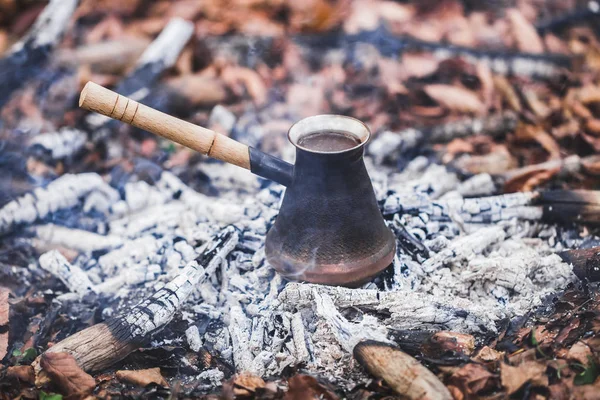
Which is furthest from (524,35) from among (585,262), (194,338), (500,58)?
(194,338)

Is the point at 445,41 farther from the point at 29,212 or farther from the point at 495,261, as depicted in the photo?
the point at 29,212

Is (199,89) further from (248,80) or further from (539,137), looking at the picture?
(539,137)

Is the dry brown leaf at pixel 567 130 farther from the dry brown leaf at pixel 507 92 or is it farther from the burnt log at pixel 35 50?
the burnt log at pixel 35 50

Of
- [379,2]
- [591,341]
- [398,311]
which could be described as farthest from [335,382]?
[379,2]

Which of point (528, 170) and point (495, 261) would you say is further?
point (528, 170)

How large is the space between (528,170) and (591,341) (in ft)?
5.94

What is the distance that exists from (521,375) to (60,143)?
152 inches

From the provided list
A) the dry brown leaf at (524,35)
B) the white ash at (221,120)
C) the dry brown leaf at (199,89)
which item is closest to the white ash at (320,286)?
the white ash at (221,120)

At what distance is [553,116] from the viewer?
5.27 metres

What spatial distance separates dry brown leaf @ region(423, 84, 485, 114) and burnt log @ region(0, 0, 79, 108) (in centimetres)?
350

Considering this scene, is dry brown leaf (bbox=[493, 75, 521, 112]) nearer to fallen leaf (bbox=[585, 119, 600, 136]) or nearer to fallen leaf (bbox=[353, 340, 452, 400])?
fallen leaf (bbox=[585, 119, 600, 136])

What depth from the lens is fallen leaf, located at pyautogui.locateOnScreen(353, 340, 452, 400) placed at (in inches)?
96.2

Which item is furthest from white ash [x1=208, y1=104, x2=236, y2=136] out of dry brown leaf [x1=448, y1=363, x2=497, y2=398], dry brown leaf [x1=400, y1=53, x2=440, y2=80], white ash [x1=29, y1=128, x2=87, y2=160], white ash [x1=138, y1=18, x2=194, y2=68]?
dry brown leaf [x1=448, y1=363, x2=497, y2=398]

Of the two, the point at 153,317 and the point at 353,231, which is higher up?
the point at 353,231
